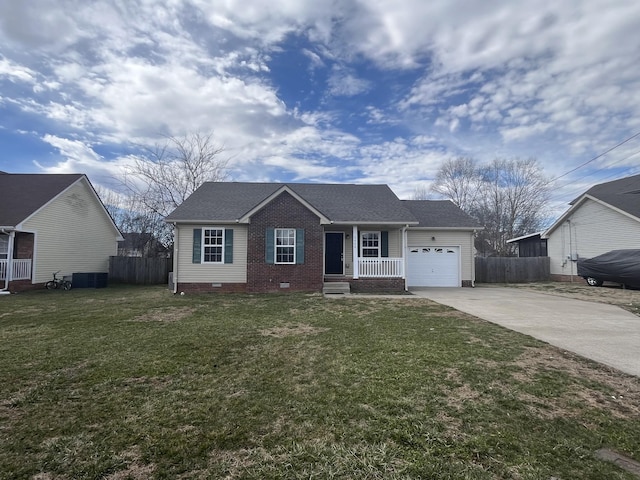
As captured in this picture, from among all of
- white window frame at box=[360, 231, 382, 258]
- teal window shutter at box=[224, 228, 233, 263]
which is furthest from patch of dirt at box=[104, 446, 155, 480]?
white window frame at box=[360, 231, 382, 258]

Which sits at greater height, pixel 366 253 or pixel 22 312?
pixel 366 253

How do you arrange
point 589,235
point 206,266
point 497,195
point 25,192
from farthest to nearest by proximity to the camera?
point 497,195, point 589,235, point 25,192, point 206,266

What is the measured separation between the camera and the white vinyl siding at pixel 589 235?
17125 millimetres

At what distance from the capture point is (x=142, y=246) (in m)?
27.4

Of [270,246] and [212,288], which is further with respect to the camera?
[212,288]

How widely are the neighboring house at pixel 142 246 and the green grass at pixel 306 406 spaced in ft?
61.6

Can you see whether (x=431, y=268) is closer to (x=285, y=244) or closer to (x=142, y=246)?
(x=285, y=244)

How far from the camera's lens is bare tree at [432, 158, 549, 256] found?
34500 mm

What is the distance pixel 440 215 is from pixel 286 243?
876cm

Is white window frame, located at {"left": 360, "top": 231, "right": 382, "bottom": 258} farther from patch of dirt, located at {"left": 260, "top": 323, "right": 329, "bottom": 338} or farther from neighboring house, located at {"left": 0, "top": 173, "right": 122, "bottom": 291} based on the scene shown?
neighboring house, located at {"left": 0, "top": 173, "right": 122, "bottom": 291}

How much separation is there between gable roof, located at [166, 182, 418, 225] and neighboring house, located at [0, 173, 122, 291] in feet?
23.2

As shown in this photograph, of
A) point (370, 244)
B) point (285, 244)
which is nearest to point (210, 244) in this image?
point (285, 244)

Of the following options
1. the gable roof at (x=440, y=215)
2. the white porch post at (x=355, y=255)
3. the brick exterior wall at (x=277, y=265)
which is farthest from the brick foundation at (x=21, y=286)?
the gable roof at (x=440, y=215)

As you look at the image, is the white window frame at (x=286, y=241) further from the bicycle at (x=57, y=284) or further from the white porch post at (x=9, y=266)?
the white porch post at (x=9, y=266)
